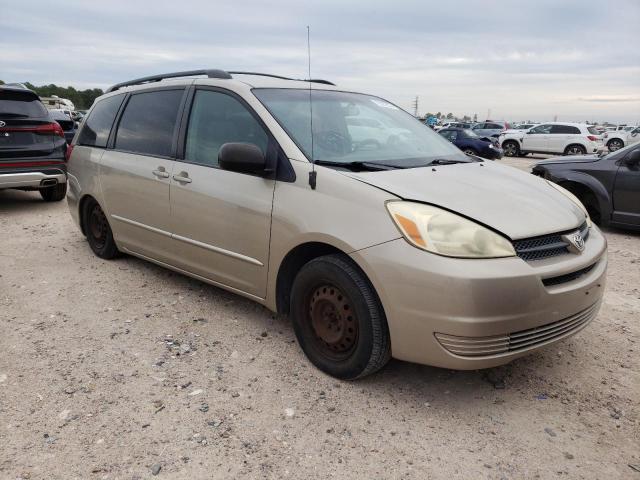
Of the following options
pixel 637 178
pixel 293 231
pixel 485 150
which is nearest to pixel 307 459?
pixel 293 231

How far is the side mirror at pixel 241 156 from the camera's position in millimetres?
3020

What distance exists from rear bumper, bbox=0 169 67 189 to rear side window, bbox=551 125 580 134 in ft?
66.4

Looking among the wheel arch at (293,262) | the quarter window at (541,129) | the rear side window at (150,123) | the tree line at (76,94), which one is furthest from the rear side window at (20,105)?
the tree line at (76,94)

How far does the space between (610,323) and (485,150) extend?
1839 millimetres

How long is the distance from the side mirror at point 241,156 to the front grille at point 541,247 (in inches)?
59.3

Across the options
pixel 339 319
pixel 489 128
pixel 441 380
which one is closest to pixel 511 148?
pixel 489 128

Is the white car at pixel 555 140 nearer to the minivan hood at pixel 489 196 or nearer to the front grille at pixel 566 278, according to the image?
the minivan hood at pixel 489 196

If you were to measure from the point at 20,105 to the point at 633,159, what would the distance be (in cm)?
834

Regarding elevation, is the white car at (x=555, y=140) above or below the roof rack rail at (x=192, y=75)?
below

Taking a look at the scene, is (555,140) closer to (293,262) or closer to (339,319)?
(293,262)

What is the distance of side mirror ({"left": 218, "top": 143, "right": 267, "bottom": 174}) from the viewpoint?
302 cm

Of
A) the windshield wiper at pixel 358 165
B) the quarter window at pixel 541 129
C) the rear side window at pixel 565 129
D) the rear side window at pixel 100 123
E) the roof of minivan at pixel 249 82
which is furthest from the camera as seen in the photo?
the quarter window at pixel 541 129

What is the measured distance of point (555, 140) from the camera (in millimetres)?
21984

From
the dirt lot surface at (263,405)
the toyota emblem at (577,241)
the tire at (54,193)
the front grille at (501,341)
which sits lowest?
the dirt lot surface at (263,405)
